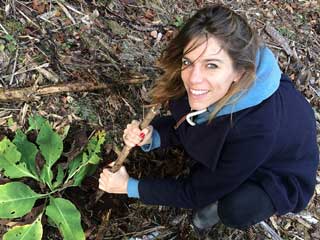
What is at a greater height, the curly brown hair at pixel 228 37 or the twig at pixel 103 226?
the curly brown hair at pixel 228 37

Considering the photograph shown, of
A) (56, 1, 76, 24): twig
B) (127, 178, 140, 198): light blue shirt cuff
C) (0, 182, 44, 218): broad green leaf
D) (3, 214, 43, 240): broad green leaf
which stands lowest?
(3, 214, 43, 240): broad green leaf

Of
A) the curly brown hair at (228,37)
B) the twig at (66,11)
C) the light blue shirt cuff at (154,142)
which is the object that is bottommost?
the light blue shirt cuff at (154,142)

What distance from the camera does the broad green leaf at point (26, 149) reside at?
2.47 metres

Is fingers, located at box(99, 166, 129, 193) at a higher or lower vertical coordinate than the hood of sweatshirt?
lower

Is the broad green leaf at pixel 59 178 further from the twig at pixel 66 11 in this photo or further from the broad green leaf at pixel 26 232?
the twig at pixel 66 11

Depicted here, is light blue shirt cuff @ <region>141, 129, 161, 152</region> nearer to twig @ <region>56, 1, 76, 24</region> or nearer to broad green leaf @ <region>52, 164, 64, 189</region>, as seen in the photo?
broad green leaf @ <region>52, 164, 64, 189</region>

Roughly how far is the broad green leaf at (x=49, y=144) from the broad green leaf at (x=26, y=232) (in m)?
0.34

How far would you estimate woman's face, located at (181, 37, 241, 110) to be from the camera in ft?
6.24

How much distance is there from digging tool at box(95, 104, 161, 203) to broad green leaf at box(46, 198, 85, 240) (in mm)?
244

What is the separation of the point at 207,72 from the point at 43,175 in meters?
1.16

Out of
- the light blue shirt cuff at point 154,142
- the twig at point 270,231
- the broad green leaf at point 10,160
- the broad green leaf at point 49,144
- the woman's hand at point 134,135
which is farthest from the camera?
the twig at point 270,231

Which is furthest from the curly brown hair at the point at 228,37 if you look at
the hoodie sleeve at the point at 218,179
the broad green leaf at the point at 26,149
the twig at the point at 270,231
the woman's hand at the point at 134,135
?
the twig at the point at 270,231

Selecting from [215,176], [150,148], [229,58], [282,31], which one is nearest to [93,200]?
[150,148]

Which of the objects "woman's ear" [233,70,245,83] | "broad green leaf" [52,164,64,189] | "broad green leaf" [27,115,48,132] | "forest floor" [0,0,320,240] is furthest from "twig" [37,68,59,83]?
"woman's ear" [233,70,245,83]
